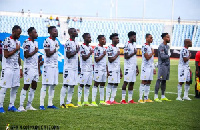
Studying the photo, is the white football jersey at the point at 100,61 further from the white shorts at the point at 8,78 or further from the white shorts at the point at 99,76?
the white shorts at the point at 8,78

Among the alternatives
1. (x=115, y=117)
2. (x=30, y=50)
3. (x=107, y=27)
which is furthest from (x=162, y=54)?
(x=107, y=27)

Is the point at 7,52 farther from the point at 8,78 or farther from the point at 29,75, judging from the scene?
the point at 29,75

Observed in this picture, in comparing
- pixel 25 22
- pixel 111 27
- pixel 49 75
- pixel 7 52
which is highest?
pixel 25 22

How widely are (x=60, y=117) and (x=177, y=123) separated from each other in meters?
2.75

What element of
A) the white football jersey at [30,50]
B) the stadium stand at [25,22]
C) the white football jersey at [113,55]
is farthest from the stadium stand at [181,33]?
the white football jersey at [30,50]

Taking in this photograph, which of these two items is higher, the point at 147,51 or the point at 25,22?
the point at 25,22

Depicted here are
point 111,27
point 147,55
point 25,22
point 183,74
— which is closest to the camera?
point 147,55

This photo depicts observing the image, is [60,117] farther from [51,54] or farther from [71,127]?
[51,54]

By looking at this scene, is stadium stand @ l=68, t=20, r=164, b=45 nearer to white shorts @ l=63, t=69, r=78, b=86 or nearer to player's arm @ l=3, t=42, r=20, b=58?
white shorts @ l=63, t=69, r=78, b=86

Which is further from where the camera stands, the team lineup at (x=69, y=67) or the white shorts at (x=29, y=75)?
the white shorts at (x=29, y=75)

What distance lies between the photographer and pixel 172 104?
12633 millimetres

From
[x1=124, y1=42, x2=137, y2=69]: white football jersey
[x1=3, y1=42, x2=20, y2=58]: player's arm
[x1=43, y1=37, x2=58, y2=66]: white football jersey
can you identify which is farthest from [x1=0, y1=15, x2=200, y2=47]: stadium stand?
[x1=3, y1=42, x2=20, y2=58]: player's arm

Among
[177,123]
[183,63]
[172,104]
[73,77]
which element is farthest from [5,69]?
[183,63]

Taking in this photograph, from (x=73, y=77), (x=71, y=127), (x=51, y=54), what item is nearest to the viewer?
(x=71, y=127)
